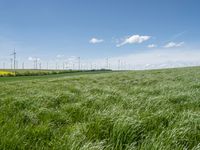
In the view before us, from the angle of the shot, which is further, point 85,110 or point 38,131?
point 85,110

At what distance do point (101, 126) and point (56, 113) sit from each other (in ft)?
5.24

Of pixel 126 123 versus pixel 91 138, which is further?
pixel 126 123

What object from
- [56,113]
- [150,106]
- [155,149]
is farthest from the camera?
[150,106]

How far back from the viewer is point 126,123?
123 inches

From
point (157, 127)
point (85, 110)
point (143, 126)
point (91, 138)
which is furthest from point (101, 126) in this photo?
point (85, 110)

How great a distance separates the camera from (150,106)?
16.5ft

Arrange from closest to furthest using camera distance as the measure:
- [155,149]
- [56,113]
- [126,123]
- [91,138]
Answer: [155,149] → [91,138] → [126,123] → [56,113]

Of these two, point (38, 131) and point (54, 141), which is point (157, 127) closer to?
point (54, 141)

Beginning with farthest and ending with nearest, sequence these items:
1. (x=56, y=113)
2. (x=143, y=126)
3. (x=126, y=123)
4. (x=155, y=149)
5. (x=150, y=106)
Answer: (x=150, y=106) → (x=56, y=113) → (x=143, y=126) → (x=126, y=123) → (x=155, y=149)

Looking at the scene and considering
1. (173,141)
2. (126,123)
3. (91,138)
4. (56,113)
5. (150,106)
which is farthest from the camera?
(150,106)

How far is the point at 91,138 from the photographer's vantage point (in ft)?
9.59

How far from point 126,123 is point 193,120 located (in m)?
1.30

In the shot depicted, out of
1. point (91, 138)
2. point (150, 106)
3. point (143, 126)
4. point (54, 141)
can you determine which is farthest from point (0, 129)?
point (150, 106)

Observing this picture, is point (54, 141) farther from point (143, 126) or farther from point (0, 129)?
point (143, 126)
